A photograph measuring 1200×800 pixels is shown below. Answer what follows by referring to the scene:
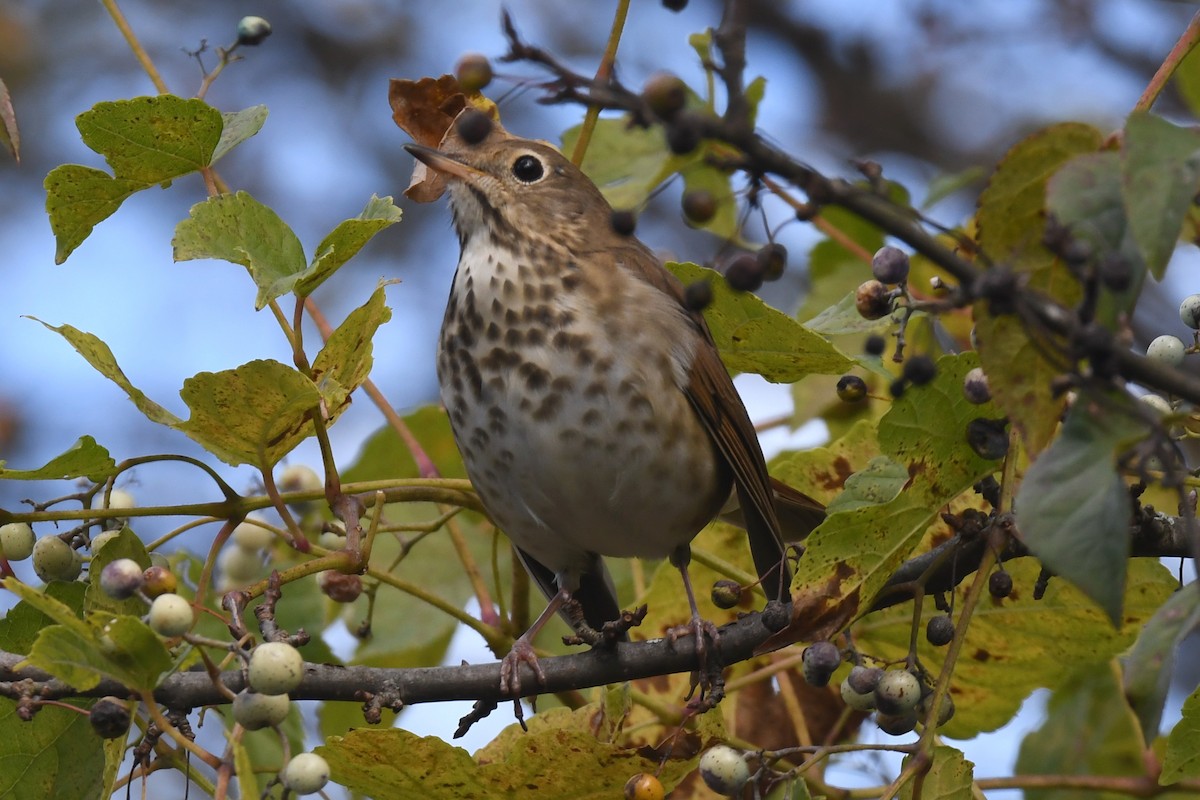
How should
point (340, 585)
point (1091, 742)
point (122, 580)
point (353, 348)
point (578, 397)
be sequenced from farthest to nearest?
1. point (1091, 742)
2. point (578, 397)
3. point (340, 585)
4. point (353, 348)
5. point (122, 580)

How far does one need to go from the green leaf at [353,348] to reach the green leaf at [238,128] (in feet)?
1.30

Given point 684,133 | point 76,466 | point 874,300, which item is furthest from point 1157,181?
point 76,466

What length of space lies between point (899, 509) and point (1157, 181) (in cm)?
94

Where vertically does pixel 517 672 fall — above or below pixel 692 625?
below

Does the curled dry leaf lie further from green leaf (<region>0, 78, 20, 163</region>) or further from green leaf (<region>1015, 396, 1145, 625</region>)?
green leaf (<region>1015, 396, 1145, 625</region>)

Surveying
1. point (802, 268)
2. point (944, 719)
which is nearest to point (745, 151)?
point (944, 719)

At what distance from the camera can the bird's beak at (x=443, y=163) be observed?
331 centimetres

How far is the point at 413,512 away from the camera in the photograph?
3.70 metres

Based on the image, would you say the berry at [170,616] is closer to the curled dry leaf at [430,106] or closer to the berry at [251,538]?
the curled dry leaf at [430,106]

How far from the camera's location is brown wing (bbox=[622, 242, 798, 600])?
332cm

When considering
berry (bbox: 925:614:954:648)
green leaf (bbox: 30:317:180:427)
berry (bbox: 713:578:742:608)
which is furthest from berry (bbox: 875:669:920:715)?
green leaf (bbox: 30:317:180:427)

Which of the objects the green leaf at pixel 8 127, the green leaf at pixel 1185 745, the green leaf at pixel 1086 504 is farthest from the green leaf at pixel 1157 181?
the green leaf at pixel 8 127

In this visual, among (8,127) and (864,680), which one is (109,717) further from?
(864,680)

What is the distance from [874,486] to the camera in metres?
2.22
